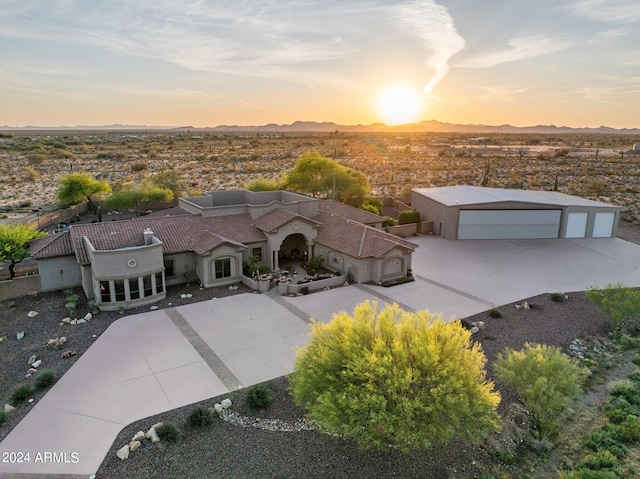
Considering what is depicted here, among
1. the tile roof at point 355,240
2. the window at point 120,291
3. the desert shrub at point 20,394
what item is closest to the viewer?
the desert shrub at point 20,394

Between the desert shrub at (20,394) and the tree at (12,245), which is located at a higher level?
the tree at (12,245)

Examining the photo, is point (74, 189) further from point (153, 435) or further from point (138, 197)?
point (153, 435)

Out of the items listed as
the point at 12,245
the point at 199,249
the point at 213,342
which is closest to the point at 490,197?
the point at 199,249

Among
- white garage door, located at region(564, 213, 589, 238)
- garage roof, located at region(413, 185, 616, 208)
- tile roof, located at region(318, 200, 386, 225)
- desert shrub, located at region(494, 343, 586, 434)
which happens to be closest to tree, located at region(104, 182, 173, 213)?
tile roof, located at region(318, 200, 386, 225)

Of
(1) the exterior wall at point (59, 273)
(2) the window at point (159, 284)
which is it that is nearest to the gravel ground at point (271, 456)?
(2) the window at point (159, 284)

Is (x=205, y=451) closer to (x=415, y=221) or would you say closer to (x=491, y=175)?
(x=415, y=221)

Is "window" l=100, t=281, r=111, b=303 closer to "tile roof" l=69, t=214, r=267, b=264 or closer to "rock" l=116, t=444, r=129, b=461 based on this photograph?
"tile roof" l=69, t=214, r=267, b=264

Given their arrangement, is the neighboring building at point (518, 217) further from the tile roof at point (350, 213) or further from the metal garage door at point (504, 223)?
the tile roof at point (350, 213)
